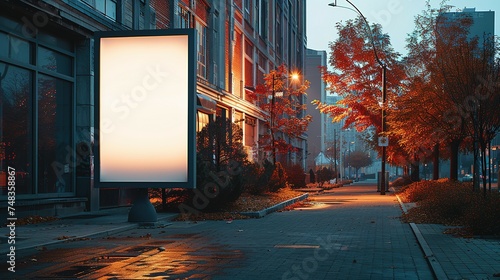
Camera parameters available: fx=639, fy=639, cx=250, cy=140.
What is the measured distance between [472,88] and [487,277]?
371 inches

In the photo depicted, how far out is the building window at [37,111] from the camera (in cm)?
1752

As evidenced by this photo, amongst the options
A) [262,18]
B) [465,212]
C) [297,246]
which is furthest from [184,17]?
[262,18]

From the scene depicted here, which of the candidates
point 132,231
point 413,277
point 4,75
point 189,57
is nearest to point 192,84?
point 189,57

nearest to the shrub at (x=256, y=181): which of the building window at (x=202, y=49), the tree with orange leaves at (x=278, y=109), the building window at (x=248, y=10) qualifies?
the building window at (x=202, y=49)

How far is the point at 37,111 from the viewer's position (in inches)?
749

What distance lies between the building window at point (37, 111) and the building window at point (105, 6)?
5.38 feet

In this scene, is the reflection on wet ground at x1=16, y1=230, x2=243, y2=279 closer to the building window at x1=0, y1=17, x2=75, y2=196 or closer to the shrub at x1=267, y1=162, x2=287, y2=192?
the building window at x1=0, y1=17, x2=75, y2=196

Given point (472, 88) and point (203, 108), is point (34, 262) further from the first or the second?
point (203, 108)

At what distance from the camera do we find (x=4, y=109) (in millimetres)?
17406

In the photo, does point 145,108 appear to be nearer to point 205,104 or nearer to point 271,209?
point 271,209

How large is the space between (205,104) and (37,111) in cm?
1233

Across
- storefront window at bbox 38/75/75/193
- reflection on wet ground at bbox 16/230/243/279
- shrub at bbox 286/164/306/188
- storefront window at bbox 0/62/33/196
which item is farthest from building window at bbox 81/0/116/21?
shrub at bbox 286/164/306/188

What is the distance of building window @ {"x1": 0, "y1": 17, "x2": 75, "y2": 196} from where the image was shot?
17516 millimetres

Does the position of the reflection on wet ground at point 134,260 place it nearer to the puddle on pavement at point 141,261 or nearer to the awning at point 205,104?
the puddle on pavement at point 141,261
